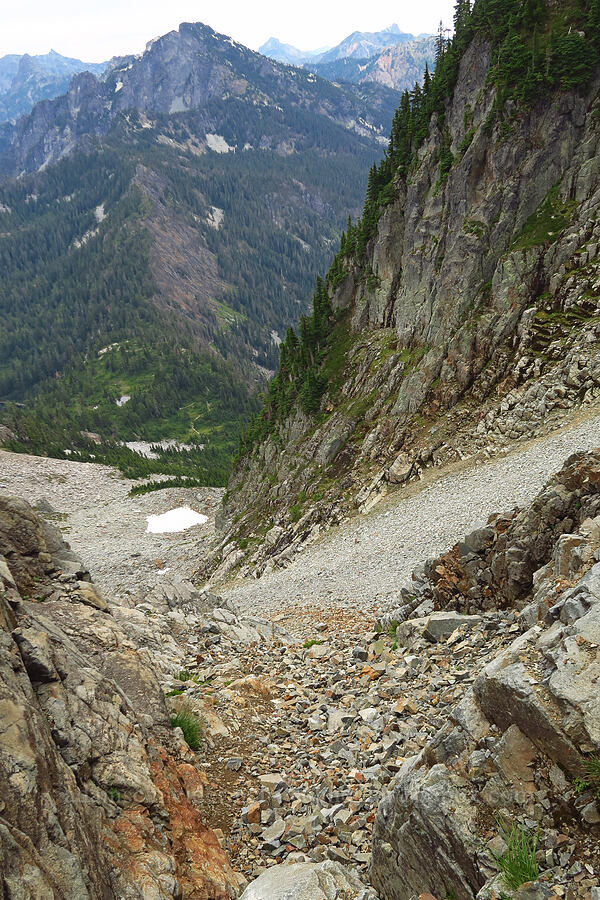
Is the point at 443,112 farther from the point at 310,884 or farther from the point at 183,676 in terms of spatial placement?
the point at 310,884

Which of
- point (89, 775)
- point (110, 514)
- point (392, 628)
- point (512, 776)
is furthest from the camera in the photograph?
point (110, 514)

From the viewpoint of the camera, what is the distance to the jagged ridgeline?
30.3 metres

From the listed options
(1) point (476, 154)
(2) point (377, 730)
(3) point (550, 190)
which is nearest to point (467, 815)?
(2) point (377, 730)

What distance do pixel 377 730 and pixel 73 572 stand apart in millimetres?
9668

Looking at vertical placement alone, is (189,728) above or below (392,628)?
above

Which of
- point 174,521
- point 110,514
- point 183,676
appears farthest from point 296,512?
point 110,514

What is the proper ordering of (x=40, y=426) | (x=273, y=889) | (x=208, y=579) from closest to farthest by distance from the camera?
(x=273, y=889), (x=208, y=579), (x=40, y=426)

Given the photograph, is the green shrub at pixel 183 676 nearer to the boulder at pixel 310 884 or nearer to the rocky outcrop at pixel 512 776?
the boulder at pixel 310 884

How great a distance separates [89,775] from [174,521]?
7952 cm

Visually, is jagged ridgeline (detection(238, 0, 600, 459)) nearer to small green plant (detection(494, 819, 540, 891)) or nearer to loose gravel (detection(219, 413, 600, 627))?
loose gravel (detection(219, 413, 600, 627))

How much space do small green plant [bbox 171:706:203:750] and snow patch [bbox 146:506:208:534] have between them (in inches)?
2803

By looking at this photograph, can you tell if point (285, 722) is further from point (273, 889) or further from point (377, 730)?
point (273, 889)

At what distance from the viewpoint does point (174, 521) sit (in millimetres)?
84438

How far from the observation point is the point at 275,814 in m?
9.43
